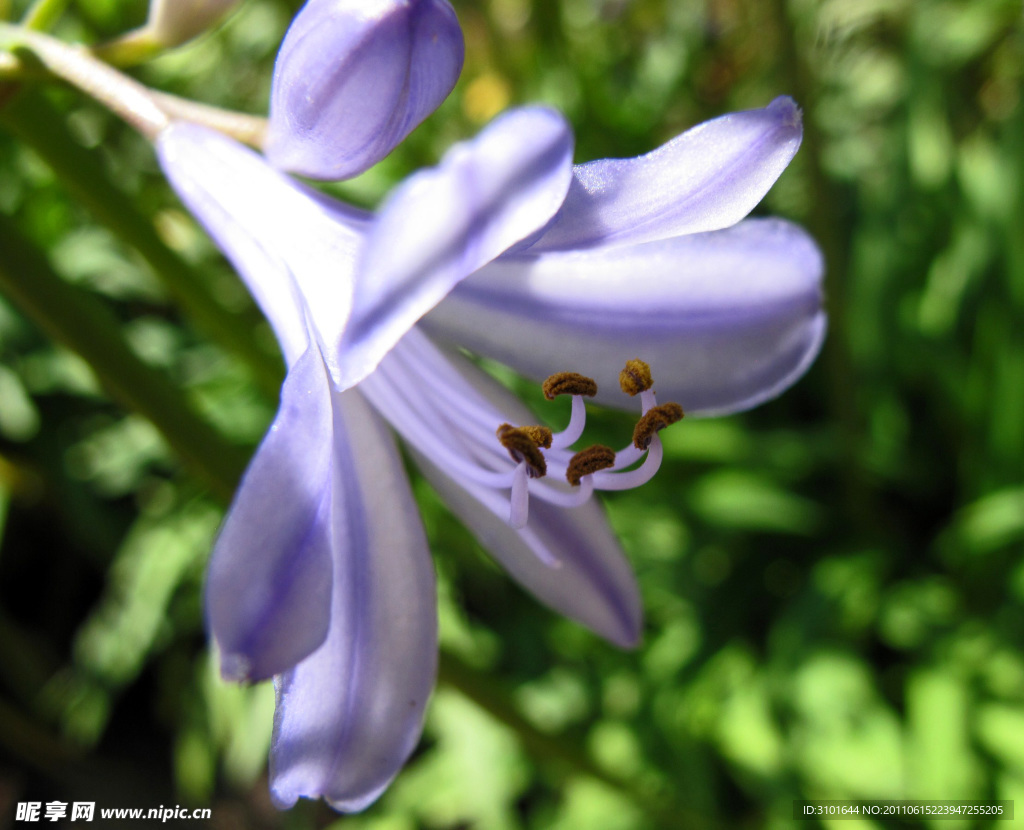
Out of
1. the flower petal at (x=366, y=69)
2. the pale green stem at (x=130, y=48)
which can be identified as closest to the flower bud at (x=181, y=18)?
the pale green stem at (x=130, y=48)

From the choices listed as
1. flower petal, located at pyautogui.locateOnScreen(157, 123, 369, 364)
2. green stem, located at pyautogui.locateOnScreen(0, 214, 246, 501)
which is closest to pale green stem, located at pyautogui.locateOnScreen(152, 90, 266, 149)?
flower petal, located at pyautogui.locateOnScreen(157, 123, 369, 364)

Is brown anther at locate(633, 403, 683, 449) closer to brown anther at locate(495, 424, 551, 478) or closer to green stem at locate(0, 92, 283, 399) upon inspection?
brown anther at locate(495, 424, 551, 478)

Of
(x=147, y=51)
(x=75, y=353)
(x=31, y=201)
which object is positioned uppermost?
(x=147, y=51)

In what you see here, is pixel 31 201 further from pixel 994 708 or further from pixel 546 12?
pixel 994 708

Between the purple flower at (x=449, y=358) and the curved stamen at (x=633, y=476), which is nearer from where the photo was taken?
the purple flower at (x=449, y=358)

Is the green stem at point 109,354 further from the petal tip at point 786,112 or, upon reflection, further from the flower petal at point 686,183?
the petal tip at point 786,112

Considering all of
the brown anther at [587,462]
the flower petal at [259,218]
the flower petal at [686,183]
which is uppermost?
the flower petal at [259,218]

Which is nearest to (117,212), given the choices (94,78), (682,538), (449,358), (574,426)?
(94,78)

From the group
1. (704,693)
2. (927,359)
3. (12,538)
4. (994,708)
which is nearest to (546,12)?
(927,359)
